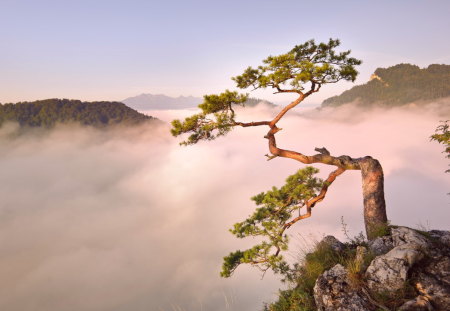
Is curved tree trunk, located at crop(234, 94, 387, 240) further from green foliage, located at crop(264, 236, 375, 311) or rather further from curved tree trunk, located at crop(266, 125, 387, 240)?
green foliage, located at crop(264, 236, 375, 311)

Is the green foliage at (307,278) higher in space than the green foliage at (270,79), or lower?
lower

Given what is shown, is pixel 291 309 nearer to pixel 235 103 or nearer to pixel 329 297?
pixel 329 297

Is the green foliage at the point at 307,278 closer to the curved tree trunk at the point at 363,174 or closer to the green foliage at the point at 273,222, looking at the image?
the green foliage at the point at 273,222

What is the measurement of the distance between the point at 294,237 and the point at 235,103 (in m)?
4.97

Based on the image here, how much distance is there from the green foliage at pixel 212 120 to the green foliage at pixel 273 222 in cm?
296

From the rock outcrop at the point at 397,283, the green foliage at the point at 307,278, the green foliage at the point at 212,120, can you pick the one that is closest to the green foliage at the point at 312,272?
the green foliage at the point at 307,278

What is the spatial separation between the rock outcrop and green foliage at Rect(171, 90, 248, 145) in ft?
19.6

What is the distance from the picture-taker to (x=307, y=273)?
7.30 meters

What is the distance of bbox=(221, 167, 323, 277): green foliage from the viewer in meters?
9.14

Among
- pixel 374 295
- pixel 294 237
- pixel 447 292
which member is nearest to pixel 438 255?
pixel 447 292

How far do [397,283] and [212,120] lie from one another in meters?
7.38

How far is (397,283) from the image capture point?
5738 mm

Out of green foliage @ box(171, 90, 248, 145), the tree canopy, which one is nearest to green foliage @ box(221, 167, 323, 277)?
the tree canopy

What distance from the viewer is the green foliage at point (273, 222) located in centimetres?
914
